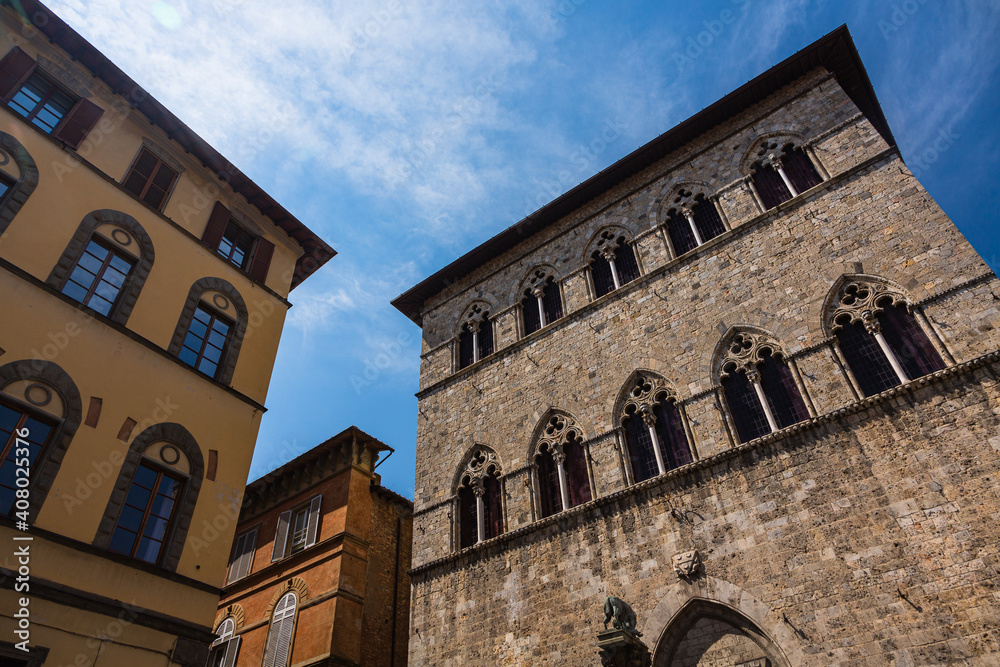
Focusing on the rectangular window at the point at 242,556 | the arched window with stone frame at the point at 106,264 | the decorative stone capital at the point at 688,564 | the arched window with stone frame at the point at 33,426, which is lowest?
the decorative stone capital at the point at 688,564

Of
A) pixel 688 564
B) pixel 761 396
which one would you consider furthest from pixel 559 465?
pixel 761 396

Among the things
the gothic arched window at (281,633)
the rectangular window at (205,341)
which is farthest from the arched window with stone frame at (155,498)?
the gothic arched window at (281,633)

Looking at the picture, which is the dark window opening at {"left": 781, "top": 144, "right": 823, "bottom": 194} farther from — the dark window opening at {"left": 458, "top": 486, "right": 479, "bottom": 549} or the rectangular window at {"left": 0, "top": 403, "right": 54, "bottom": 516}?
the rectangular window at {"left": 0, "top": 403, "right": 54, "bottom": 516}

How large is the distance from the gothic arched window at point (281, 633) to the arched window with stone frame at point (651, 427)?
9.54 meters

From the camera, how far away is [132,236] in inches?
416

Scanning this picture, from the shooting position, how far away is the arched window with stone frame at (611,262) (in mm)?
14242

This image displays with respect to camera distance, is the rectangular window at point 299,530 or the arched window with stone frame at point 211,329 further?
the rectangular window at point 299,530

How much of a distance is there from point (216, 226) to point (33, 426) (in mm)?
5595

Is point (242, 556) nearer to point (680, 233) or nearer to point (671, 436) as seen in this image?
point (671, 436)

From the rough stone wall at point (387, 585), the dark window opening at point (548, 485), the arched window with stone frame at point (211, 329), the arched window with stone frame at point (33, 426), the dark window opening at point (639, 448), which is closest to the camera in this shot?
the arched window with stone frame at point (33, 426)

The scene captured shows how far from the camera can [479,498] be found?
43.9 ft

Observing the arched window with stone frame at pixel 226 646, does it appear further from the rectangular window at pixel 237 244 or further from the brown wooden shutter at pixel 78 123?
the brown wooden shutter at pixel 78 123

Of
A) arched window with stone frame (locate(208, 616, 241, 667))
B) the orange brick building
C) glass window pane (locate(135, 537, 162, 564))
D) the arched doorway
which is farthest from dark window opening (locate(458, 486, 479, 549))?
arched window with stone frame (locate(208, 616, 241, 667))

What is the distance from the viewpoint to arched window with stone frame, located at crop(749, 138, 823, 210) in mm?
12469
